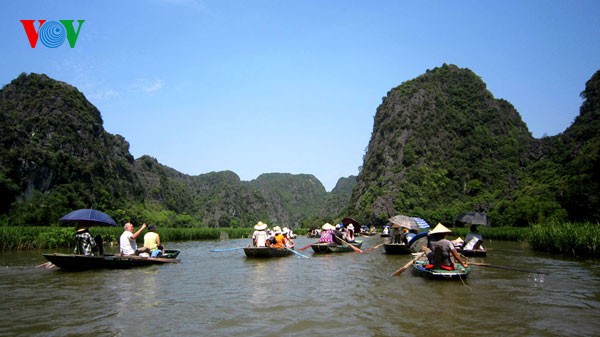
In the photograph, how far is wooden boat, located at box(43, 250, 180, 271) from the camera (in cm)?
1154

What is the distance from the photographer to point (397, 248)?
18.3 meters

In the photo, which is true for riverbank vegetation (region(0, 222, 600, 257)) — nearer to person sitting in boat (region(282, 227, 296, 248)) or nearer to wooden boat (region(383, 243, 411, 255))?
wooden boat (region(383, 243, 411, 255))

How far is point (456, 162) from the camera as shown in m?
80.7

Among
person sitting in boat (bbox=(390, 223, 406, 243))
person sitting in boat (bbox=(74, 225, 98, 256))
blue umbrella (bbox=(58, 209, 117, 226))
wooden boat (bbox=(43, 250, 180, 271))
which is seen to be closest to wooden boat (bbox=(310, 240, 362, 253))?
person sitting in boat (bbox=(390, 223, 406, 243))

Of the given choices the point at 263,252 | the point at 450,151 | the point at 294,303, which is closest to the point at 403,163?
the point at 450,151

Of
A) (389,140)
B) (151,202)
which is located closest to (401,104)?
(389,140)

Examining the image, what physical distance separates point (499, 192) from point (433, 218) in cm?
1367

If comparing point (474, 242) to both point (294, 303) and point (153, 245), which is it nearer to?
point (294, 303)

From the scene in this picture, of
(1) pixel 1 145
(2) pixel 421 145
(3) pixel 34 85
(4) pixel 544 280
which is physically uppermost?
(3) pixel 34 85

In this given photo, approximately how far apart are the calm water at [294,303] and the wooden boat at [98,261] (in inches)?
11.5

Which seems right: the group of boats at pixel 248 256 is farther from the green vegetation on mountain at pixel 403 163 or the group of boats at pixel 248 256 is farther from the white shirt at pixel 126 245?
the green vegetation on mountain at pixel 403 163

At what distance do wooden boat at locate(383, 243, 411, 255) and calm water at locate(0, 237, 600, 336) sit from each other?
18.3 ft

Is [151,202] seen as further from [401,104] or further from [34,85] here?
[401,104]

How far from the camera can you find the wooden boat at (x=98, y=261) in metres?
11.5
